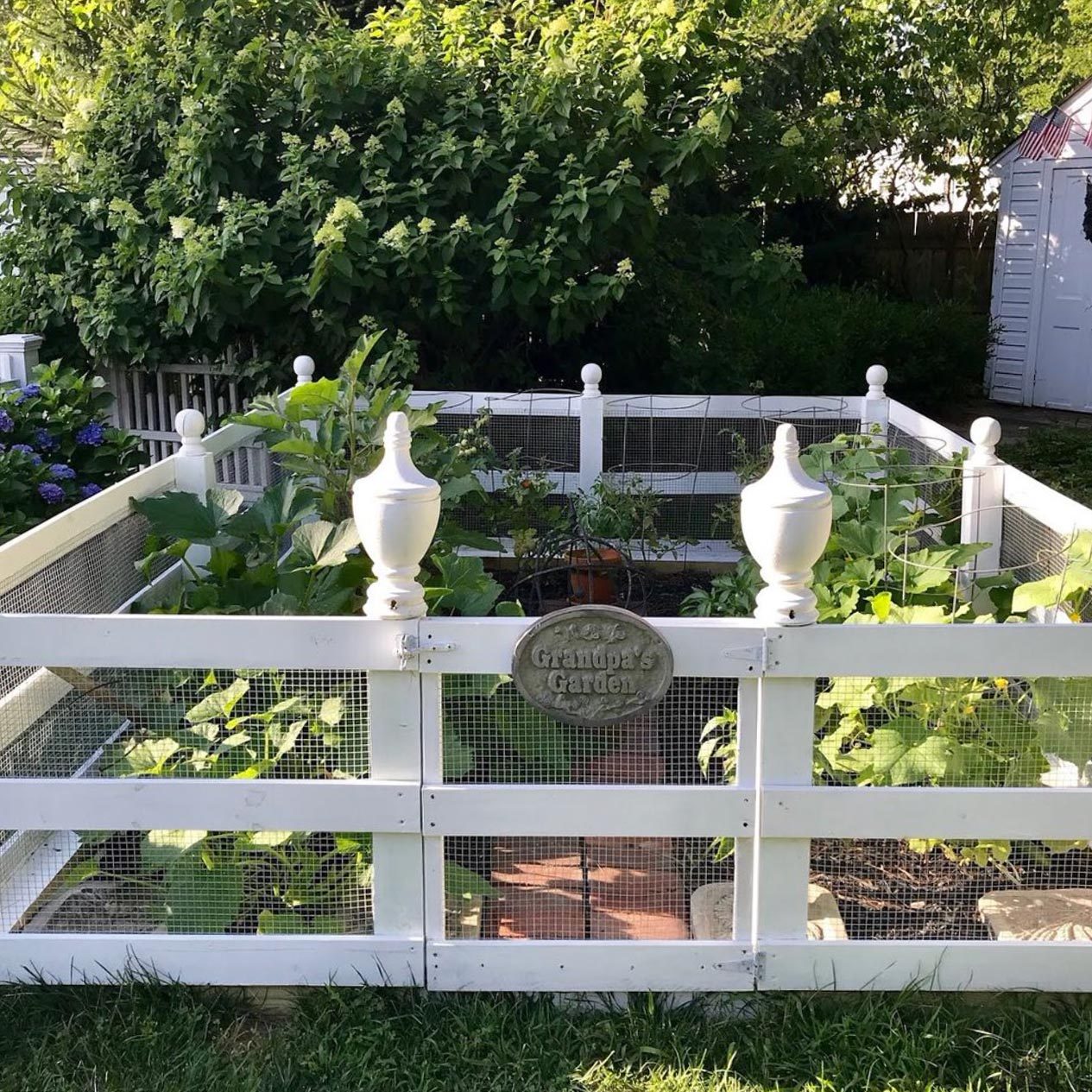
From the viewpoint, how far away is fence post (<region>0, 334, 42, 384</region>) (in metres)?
6.12

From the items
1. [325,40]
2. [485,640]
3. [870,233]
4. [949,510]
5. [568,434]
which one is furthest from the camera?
[870,233]

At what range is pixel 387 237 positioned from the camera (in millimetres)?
6238

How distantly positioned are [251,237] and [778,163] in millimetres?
3150

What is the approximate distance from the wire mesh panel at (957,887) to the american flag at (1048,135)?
9779 millimetres

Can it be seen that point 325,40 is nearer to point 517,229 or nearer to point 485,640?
point 517,229

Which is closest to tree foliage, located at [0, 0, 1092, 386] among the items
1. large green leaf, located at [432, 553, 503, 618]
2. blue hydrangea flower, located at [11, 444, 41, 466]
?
blue hydrangea flower, located at [11, 444, 41, 466]

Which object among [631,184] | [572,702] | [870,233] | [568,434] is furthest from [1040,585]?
[870,233]

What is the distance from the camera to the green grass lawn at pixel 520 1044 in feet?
7.77

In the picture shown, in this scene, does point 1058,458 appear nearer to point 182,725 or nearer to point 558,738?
point 558,738

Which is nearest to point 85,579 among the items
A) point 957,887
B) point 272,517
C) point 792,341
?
point 272,517

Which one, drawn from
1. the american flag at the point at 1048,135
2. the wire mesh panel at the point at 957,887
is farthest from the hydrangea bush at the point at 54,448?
the american flag at the point at 1048,135

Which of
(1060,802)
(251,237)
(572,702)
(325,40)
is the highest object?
(325,40)

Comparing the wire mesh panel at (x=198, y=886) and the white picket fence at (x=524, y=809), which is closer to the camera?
the white picket fence at (x=524, y=809)

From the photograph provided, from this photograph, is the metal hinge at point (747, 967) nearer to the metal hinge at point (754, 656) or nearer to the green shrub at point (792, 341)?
the metal hinge at point (754, 656)
